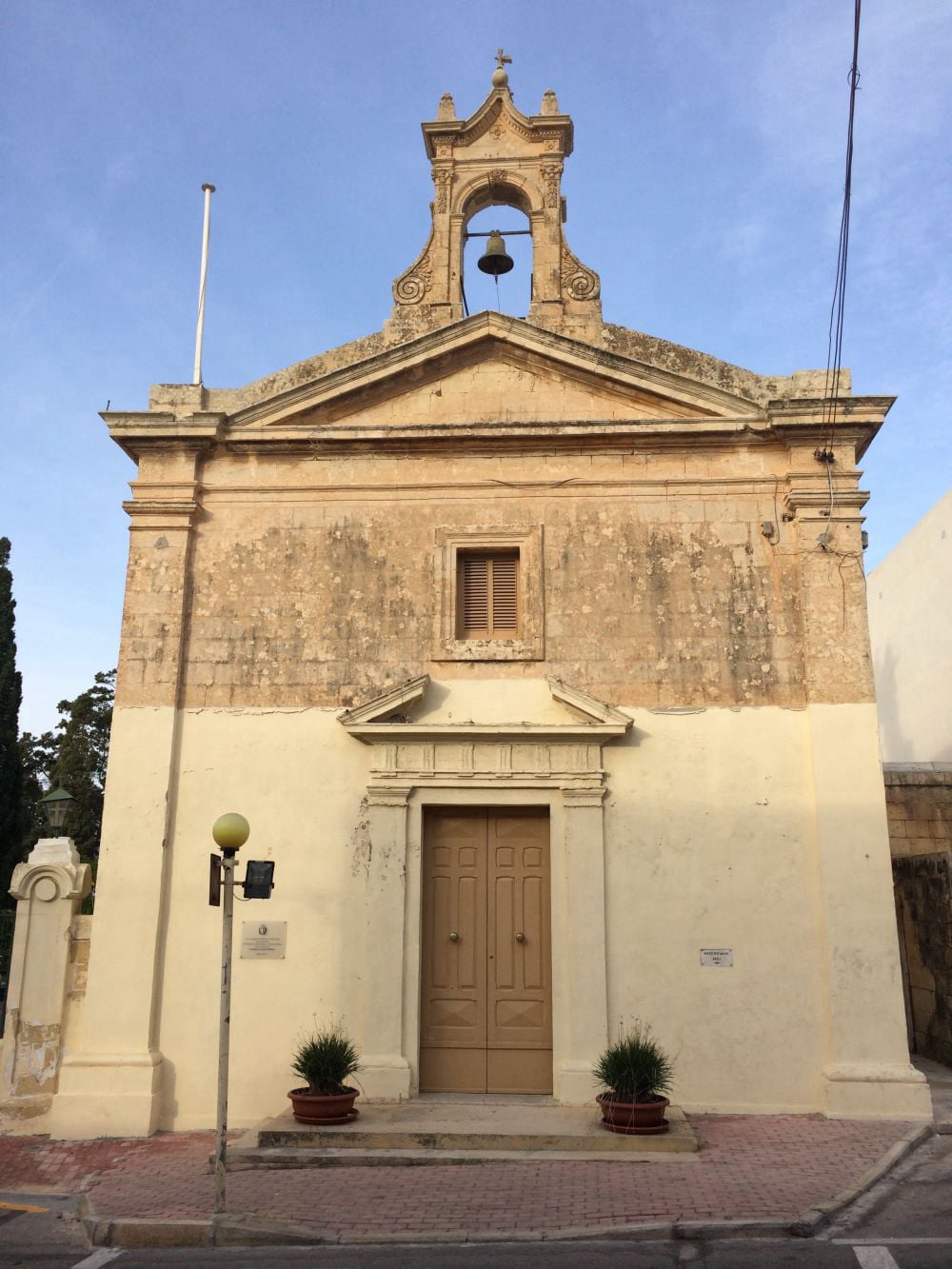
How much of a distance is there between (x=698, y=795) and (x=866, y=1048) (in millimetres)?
2729

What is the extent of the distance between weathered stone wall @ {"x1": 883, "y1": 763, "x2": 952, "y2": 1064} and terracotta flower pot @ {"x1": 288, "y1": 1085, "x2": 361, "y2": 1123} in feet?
23.8

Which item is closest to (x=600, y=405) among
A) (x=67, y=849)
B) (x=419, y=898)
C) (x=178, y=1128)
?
(x=419, y=898)

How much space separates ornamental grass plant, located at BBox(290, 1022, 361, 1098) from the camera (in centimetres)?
938

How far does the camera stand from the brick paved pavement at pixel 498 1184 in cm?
719

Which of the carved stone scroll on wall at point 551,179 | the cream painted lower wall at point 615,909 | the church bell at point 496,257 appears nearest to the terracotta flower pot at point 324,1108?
the cream painted lower wall at point 615,909

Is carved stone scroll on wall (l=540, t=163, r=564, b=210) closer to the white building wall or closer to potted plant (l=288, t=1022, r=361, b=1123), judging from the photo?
potted plant (l=288, t=1022, r=361, b=1123)

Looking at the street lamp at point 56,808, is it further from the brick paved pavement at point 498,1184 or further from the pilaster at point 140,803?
the brick paved pavement at point 498,1184

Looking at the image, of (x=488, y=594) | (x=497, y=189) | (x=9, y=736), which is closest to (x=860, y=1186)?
(x=488, y=594)

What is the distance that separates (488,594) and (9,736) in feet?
46.7

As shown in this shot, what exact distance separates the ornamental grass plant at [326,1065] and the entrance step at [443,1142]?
1.10 feet

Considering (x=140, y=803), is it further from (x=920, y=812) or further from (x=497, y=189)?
(x=920, y=812)

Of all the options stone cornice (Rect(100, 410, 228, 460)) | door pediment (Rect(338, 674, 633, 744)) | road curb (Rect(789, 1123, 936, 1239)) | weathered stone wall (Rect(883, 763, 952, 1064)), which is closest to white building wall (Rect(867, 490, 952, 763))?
weathered stone wall (Rect(883, 763, 952, 1064))

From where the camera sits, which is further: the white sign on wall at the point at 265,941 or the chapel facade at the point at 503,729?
the white sign on wall at the point at 265,941

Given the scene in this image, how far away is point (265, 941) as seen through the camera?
10656mm
